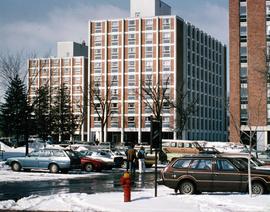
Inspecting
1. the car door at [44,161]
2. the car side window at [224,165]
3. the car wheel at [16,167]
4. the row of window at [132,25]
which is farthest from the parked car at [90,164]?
the row of window at [132,25]

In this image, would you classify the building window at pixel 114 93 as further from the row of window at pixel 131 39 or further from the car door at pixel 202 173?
the car door at pixel 202 173

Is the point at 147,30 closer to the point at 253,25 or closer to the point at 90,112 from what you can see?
the point at 90,112

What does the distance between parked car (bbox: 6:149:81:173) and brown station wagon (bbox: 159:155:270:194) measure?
13.4 meters

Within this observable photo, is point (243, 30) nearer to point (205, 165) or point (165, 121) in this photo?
point (165, 121)

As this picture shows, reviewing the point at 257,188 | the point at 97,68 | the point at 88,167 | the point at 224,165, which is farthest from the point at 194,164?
the point at 97,68

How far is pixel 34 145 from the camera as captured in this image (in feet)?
266

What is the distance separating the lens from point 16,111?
6138 cm

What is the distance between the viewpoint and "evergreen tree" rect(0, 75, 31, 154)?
47.6 meters

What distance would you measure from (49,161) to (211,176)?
49.9ft

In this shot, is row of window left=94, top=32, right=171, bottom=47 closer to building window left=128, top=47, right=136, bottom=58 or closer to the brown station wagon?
building window left=128, top=47, right=136, bottom=58

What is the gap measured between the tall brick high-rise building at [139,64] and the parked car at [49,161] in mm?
72274

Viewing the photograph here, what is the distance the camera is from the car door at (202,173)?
761 inches

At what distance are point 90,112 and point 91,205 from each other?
322 feet

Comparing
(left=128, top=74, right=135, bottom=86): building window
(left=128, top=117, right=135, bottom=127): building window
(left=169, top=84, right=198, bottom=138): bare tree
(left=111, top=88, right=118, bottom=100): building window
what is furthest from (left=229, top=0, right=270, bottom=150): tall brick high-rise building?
(left=111, top=88, right=118, bottom=100): building window
